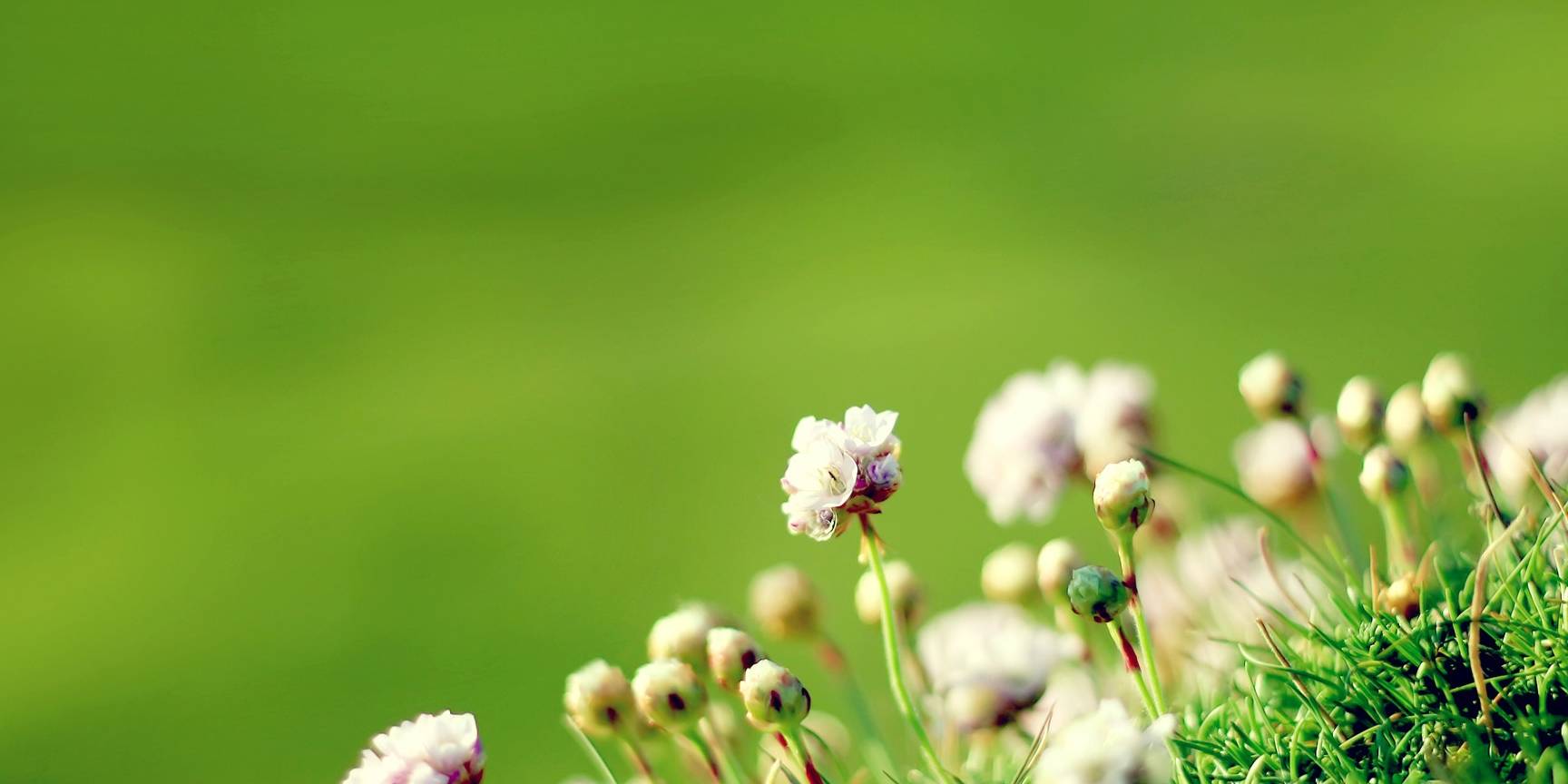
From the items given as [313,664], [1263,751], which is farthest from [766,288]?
[1263,751]

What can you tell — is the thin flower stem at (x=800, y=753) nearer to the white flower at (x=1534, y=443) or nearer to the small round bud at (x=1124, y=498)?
the small round bud at (x=1124, y=498)

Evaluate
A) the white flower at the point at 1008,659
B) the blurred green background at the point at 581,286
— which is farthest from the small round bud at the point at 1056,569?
the blurred green background at the point at 581,286

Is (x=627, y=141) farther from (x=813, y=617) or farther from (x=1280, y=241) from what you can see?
(x=813, y=617)

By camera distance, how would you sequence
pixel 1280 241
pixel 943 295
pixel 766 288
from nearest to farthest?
pixel 1280 241, pixel 943 295, pixel 766 288

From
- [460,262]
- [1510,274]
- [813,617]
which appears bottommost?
[1510,274]

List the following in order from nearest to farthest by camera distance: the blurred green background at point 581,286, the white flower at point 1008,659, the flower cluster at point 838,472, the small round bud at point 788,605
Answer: the flower cluster at point 838,472 → the white flower at point 1008,659 → the small round bud at point 788,605 → the blurred green background at point 581,286

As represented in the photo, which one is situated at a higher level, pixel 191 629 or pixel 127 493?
pixel 127 493

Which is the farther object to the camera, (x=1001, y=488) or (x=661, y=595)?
(x=661, y=595)
